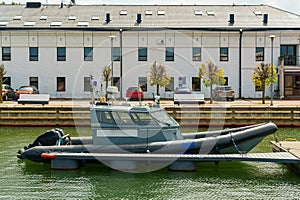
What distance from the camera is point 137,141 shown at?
14.7 metres

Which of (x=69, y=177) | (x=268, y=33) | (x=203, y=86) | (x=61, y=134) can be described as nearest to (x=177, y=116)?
(x=61, y=134)

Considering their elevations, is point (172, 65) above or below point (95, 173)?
above

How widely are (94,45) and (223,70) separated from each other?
11.0 meters

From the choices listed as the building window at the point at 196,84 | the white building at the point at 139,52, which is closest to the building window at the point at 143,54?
the white building at the point at 139,52

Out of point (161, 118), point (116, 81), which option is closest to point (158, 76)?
point (116, 81)

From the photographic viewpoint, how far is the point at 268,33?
42.3 m

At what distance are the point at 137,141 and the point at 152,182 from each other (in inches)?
61.7

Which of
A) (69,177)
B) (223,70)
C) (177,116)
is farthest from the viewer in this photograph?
(223,70)

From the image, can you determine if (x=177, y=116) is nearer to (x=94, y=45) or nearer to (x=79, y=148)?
(x=79, y=148)

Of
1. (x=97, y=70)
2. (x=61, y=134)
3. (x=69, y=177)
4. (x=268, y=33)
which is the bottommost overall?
(x=69, y=177)

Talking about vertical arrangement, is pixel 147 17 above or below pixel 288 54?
above

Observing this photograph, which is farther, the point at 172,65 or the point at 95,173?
the point at 172,65

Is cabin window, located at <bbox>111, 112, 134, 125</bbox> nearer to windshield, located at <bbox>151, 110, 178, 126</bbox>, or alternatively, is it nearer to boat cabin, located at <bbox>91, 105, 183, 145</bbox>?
boat cabin, located at <bbox>91, 105, 183, 145</bbox>

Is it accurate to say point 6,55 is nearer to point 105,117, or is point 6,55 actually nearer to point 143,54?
point 143,54
